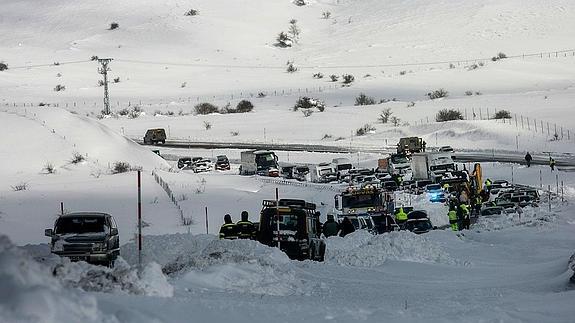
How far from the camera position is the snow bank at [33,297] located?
817 centimetres

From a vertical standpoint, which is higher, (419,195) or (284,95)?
(284,95)

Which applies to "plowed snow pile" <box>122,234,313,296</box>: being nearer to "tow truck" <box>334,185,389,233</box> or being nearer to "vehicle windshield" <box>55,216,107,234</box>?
"vehicle windshield" <box>55,216,107,234</box>

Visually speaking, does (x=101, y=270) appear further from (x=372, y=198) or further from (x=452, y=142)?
(x=452, y=142)

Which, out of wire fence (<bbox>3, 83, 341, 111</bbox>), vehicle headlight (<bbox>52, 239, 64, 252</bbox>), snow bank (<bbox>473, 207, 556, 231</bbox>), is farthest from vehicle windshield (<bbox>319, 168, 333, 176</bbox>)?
wire fence (<bbox>3, 83, 341, 111</bbox>)

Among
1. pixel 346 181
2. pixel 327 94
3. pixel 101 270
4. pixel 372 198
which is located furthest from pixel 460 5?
pixel 101 270

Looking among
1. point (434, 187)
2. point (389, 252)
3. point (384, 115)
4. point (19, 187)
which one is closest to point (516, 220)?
point (434, 187)

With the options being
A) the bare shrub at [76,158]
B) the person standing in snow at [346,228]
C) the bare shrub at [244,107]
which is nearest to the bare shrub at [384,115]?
the bare shrub at [244,107]

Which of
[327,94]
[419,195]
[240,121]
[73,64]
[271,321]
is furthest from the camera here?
[73,64]

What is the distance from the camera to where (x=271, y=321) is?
11172 mm

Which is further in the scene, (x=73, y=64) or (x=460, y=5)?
(x=460, y=5)

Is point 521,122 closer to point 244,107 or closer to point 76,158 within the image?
point 244,107

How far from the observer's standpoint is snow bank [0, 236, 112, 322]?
817cm

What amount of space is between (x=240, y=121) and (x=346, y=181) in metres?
46.0

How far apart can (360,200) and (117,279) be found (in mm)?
26160
